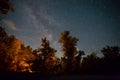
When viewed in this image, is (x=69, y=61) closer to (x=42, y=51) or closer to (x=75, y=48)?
(x=75, y=48)

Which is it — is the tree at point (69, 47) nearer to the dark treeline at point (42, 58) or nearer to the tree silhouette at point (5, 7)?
the dark treeline at point (42, 58)

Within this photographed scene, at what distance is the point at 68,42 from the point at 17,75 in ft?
114

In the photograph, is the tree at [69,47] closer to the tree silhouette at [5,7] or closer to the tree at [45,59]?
the tree at [45,59]

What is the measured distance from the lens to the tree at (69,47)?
4562cm

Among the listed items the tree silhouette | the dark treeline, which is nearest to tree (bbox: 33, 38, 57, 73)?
the dark treeline

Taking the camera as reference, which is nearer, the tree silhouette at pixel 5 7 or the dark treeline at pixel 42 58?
the tree silhouette at pixel 5 7

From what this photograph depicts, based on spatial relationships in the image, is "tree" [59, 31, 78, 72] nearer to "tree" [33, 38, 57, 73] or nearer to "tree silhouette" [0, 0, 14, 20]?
"tree" [33, 38, 57, 73]

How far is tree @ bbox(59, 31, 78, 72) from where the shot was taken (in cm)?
4562

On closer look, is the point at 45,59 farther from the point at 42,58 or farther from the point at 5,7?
the point at 5,7

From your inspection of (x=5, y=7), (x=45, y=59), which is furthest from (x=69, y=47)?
(x=5, y=7)

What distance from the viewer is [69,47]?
45.6 m

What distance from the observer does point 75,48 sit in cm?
4584

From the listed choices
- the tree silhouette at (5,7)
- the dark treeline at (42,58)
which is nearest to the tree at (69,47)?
the dark treeline at (42,58)

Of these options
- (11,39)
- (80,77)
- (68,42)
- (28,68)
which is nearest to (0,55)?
(11,39)
